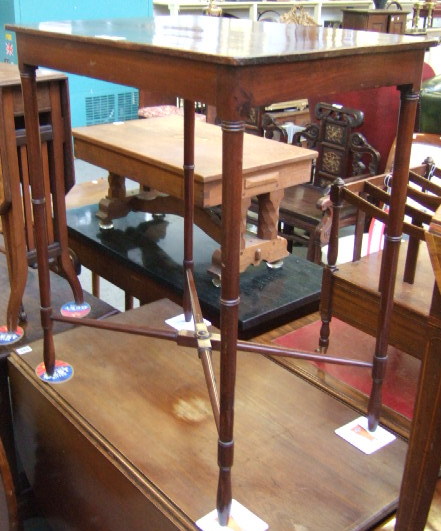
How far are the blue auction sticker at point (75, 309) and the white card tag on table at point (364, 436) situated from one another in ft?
2.29

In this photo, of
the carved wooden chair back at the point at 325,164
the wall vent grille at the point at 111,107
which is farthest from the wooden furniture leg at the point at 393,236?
the wall vent grille at the point at 111,107

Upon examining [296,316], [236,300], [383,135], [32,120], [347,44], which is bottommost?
[296,316]

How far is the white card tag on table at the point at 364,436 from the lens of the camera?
1050 mm

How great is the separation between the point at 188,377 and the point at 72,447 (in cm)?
26

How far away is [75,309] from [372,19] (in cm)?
371

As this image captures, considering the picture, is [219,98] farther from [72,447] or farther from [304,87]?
[72,447]

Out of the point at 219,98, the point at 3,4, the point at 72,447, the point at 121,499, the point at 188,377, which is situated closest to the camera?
the point at 219,98

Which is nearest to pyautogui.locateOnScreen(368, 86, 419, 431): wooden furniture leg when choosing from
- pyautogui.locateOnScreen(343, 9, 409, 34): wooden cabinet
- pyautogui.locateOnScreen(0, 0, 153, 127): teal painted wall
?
pyautogui.locateOnScreen(0, 0, 153, 127): teal painted wall

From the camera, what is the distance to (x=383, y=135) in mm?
2797

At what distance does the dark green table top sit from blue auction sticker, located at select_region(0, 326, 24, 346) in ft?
1.46

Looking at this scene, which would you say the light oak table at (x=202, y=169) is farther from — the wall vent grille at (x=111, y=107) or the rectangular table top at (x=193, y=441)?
the wall vent grille at (x=111, y=107)

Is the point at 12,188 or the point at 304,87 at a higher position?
the point at 304,87

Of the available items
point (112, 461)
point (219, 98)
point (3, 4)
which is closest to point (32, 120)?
point (219, 98)

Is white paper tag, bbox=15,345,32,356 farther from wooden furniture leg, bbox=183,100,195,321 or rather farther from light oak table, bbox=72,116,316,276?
light oak table, bbox=72,116,316,276
